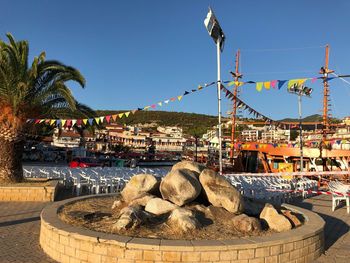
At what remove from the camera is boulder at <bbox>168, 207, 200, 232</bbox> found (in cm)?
620

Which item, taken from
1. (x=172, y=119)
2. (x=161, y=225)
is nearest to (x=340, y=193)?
(x=161, y=225)

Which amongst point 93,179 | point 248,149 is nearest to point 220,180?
point 93,179

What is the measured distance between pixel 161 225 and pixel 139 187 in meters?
1.95

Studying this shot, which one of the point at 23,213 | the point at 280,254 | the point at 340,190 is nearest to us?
the point at 280,254

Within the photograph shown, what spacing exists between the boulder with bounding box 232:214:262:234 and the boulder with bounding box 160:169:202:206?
1101 mm

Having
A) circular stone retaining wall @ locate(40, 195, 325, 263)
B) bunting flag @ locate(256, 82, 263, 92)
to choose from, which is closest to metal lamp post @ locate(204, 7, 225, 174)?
bunting flag @ locate(256, 82, 263, 92)

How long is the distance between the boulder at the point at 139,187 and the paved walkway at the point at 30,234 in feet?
6.88

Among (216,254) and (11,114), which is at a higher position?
(11,114)

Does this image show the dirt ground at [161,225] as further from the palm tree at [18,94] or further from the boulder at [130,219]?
the palm tree at [18,94]

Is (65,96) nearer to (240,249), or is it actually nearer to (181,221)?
(181,221)

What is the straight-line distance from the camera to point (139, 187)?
8.27 m

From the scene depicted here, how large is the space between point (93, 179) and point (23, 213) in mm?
3817

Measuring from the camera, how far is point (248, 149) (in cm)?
2812

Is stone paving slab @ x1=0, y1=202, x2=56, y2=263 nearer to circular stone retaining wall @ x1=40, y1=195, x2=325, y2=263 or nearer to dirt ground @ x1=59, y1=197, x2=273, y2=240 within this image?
circular stone retaining wall @ x1=40, y1=195, x2=325, y2=263
